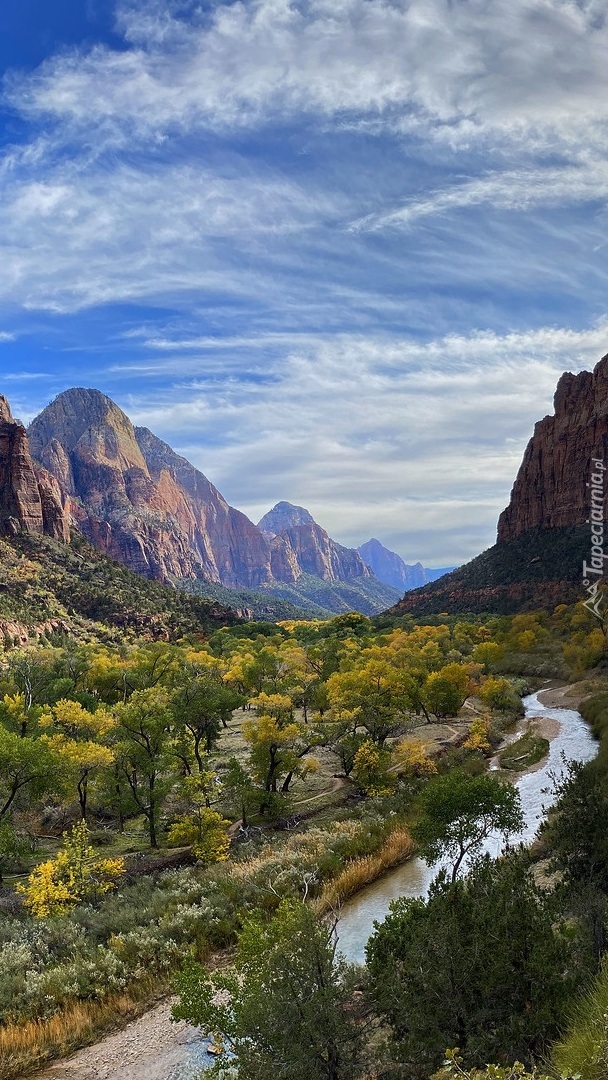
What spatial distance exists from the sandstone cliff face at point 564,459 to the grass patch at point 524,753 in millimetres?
99597

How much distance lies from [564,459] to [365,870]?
148m

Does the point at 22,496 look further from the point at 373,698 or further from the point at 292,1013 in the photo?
the point at 292,1013

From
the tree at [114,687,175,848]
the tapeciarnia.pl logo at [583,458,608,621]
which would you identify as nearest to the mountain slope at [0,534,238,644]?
the tree at [114,687,175,848]

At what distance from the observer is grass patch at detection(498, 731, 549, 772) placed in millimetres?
38125

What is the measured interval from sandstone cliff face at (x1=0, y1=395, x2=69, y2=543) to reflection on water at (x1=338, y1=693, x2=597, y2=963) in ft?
348

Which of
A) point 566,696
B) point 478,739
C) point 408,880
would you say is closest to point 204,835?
point 408,880

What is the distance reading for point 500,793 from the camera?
77.6ft

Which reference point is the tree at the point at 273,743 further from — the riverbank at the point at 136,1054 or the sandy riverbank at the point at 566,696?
the sandy riverbank at the point at 566,696

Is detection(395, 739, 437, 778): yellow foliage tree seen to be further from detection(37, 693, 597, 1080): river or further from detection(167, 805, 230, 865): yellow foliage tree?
detection(167, 805, 230, 865): yellow foliage tree

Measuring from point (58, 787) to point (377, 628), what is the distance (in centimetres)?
10271

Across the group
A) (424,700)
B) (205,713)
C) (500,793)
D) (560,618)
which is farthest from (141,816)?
(560,618)

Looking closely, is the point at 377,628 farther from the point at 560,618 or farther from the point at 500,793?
the point at 500,793

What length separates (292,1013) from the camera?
10852 millimetres

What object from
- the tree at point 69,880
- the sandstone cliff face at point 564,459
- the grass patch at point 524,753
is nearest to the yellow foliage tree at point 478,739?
the grass patch at point 524,753
